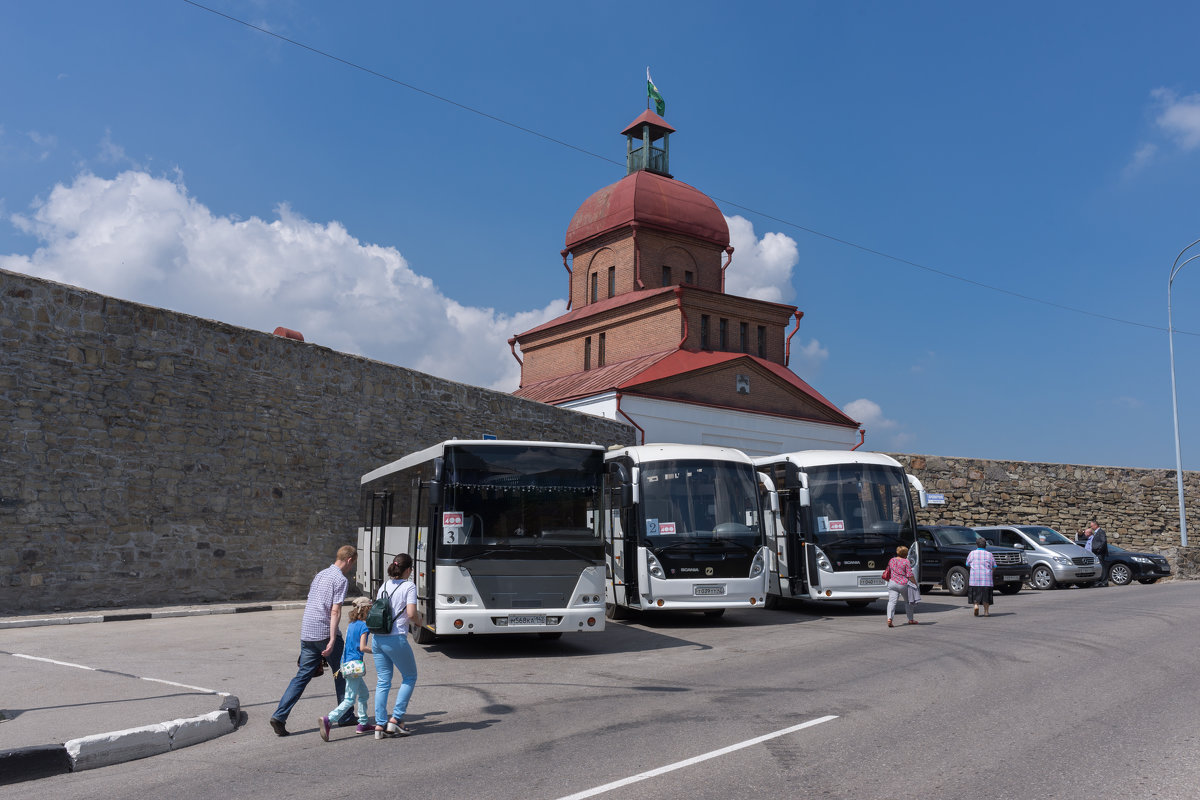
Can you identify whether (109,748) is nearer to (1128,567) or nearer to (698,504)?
(698,504)

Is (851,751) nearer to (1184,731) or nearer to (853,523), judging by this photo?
(1184,731)

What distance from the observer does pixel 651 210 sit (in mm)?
43562

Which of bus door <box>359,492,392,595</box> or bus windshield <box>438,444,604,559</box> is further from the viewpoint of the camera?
bus door <box>359,492,392,595</box>

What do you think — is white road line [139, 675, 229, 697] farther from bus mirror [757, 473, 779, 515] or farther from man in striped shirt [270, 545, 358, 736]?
bus mirror [757, 473, 779, 515]

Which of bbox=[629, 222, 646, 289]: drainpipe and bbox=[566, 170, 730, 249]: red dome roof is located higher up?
bbox=[566, 170, 730, 249]: red dome roof

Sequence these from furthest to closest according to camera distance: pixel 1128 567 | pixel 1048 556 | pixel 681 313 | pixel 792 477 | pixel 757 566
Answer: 1. pixel 681 313
2. pixel 1128 567
3. pixel 1048 556
4. pixel 792 477
5. pixel 757 566

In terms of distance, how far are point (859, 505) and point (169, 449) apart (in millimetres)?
12470

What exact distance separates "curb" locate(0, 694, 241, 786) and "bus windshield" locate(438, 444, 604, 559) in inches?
175

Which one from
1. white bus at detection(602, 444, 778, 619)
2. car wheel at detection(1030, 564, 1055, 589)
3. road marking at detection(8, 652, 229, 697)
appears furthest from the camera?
car wheel at detection(1030, 564, 1055, 589)

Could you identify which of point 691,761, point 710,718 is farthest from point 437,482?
point 691,761

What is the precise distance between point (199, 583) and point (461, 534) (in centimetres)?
781

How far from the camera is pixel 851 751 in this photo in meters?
6.39

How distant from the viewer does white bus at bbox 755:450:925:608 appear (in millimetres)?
17234

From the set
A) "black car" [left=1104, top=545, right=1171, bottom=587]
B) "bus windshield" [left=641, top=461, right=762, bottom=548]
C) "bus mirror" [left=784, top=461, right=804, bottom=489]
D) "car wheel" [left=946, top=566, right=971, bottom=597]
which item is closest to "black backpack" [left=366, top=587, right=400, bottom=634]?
"bus windshield" [left=641, top=461, right=762, bottom=548]
